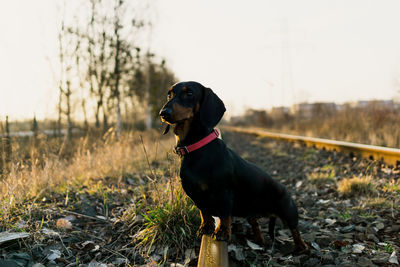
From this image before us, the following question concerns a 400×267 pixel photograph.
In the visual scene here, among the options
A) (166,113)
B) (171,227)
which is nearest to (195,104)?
(166,113)

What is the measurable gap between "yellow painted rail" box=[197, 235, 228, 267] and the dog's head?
2.62 ft

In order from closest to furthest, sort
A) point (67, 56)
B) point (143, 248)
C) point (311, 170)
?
point (143, 248) < point (311, 170) < point (67, 56)

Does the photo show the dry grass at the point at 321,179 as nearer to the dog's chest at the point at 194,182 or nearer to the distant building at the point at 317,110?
the dog's chest at the point at 194,182

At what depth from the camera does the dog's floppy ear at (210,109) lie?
2033mm

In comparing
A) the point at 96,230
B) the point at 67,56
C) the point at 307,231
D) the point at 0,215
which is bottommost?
the point at 307,231

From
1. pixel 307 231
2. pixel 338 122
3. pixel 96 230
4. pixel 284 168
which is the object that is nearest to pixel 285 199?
pixel 307 231

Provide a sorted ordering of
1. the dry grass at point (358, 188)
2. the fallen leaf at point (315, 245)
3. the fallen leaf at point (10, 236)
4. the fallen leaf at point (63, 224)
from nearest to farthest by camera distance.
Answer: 1. the fallen leaf at point (10, 236)
2. the fallen leaf at point (315, 245)
3. the fallen leaf at point (63, 224)
4. the dry grass at point (358, 188)

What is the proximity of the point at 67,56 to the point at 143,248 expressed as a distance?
493 inches

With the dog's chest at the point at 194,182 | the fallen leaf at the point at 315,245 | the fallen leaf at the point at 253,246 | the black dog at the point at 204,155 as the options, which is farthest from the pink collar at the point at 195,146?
the fallen leaf at the point at 315,245

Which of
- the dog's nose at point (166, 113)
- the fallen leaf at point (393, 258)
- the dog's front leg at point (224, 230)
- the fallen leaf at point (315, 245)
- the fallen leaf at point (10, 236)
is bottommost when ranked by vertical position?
the fallen leaf at point (315, 245)

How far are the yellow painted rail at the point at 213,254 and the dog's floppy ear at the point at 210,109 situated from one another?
80 centimetres

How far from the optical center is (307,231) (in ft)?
10.1

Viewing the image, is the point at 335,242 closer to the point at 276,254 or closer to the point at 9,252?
the point at 276,254

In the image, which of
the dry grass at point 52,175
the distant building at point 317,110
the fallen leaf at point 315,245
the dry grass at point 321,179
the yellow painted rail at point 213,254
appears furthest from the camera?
the distant building at point 317,110
